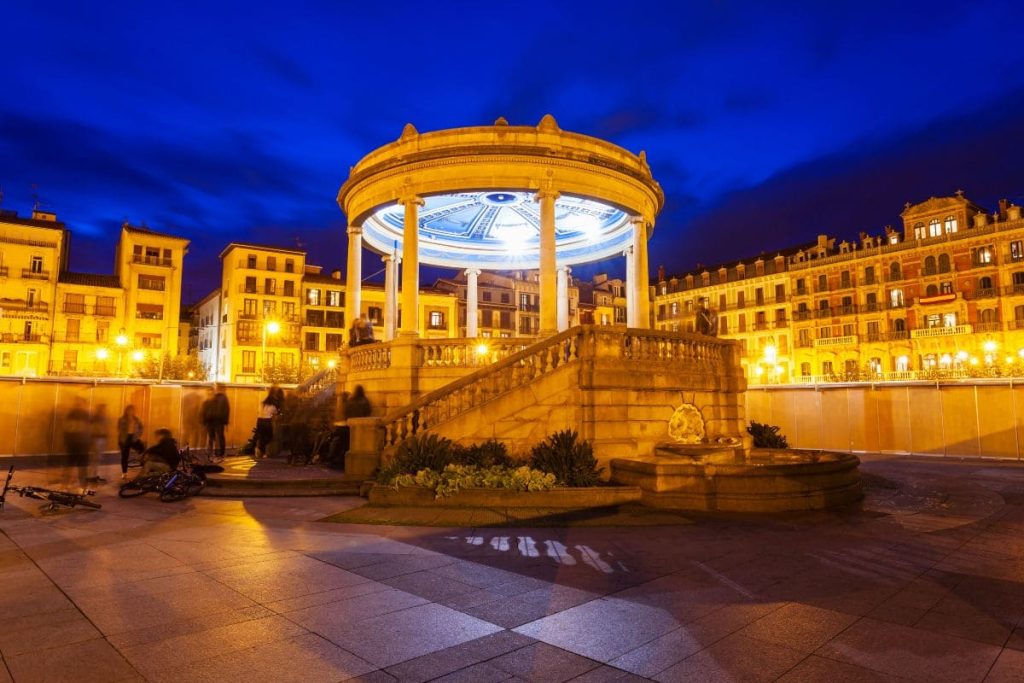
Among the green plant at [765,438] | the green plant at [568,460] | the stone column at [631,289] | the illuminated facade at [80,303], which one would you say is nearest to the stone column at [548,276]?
the stone column at [631,289]

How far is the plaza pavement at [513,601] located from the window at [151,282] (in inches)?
2345

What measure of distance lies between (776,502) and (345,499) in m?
8.37

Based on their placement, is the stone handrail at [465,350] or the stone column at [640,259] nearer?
the stone handrail at [465,350]

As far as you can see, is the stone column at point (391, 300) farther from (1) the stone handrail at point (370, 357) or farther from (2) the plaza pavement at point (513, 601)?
(2) the plaza pavement at point (513, 601)

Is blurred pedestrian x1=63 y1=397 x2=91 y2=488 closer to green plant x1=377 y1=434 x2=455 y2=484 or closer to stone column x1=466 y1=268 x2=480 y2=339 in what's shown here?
green plant x1=377 y1=434 x2=455 y2=484

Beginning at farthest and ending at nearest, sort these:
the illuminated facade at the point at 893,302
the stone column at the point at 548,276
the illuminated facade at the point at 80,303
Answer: the illuminated facade at the point at 893,302 < the illuminated facade at the point at 80,303 < the stone column at the point at 548,276

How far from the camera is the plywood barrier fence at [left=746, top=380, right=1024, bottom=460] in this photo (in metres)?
22.8

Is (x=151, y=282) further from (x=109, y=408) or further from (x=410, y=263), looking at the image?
(x=410, y=263)

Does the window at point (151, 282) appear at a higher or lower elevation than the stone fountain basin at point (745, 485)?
higher

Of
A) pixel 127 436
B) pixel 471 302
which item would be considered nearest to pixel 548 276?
pixel 471 302

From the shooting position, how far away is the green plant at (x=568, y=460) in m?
12.3

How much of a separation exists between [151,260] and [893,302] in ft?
249

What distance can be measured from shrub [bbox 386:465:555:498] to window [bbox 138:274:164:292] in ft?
201

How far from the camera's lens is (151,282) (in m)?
62.6
